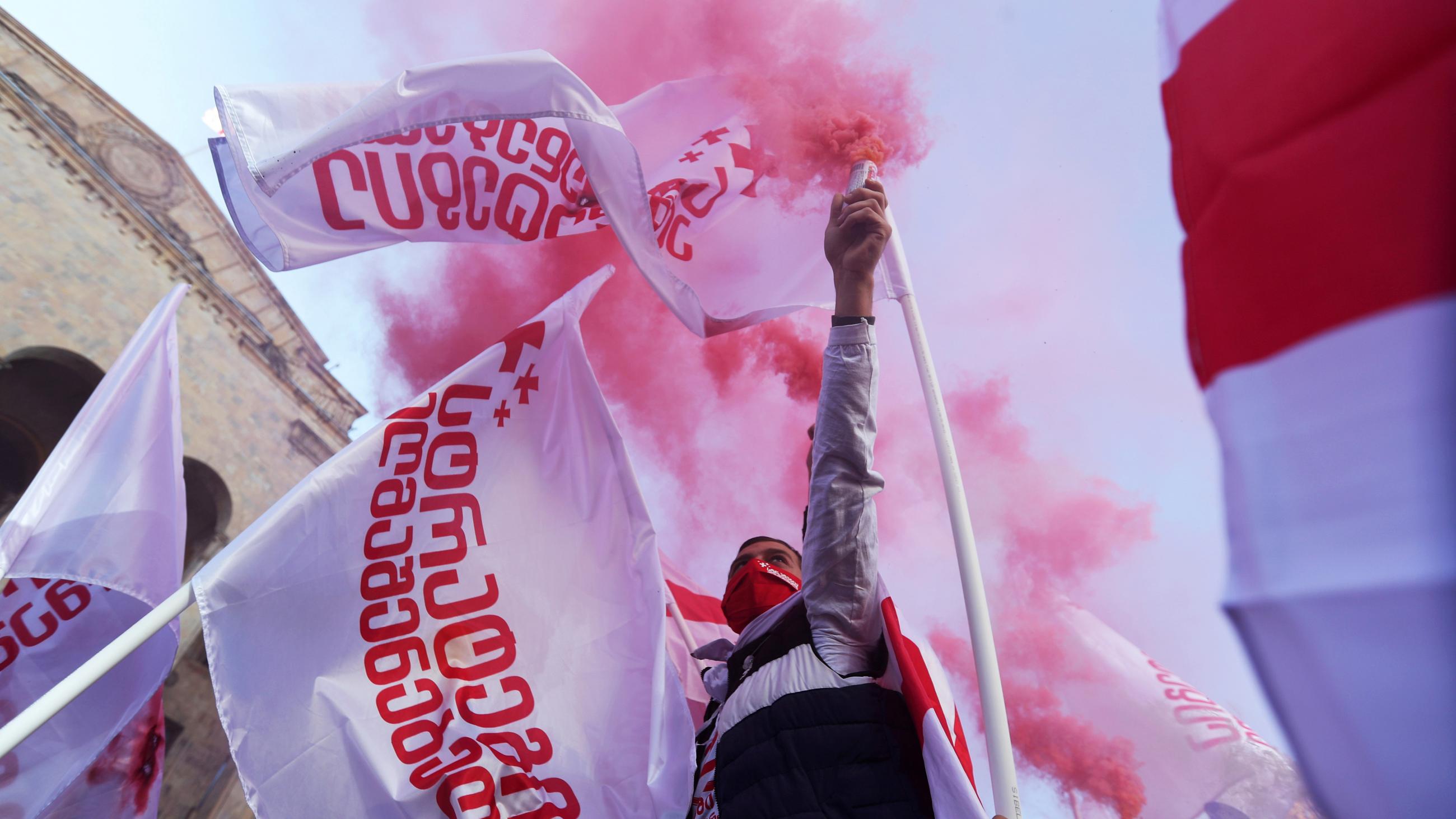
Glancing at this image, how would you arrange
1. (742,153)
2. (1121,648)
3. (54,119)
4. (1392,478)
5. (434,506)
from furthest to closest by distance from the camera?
(54,119) < (1121,648) < (742,153) < (434,506) < (1392,478)

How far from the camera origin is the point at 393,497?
3.21 meters

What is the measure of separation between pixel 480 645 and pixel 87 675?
146 cm

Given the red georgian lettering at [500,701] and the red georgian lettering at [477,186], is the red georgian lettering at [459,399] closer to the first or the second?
the red georgian lettering at [477,186]

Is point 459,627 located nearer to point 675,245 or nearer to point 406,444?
point 406,444

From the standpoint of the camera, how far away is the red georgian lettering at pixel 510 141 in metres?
3.63

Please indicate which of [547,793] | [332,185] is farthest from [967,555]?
[332,185]

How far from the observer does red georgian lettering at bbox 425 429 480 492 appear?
3326 mm

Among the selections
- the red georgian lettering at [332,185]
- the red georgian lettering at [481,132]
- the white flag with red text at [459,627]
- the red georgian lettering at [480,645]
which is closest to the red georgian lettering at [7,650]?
the white flag with red text at [459,627]

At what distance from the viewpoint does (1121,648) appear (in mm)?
5445

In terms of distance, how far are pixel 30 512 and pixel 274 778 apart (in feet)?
8.58

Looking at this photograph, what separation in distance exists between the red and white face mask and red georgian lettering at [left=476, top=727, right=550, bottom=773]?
115 centimetres

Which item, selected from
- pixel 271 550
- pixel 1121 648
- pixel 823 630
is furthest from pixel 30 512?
pixel 1121 648

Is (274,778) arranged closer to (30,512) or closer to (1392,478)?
(30,512)

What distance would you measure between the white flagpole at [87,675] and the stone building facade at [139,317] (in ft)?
24.4
